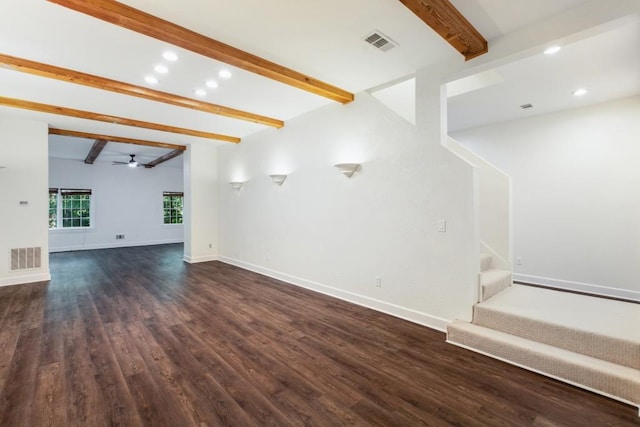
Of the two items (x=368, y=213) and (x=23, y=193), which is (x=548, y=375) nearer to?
(x=368, y=213)

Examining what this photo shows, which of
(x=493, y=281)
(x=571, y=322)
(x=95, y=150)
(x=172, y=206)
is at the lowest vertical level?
(x=571, y=322)

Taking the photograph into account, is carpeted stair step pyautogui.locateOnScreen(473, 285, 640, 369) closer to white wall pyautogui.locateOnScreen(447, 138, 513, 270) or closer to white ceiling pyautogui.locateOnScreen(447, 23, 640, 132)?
white wall pyautogui.locateOnScreen(447, 138, 513, 270)

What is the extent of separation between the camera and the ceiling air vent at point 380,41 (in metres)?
2.72

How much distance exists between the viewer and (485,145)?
A: 217 inches

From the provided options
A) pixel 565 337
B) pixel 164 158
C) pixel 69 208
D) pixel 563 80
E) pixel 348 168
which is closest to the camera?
pixel 565 337

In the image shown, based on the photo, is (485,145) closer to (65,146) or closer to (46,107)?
(46,107)

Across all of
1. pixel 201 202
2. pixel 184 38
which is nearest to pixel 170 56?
pixel 184 38

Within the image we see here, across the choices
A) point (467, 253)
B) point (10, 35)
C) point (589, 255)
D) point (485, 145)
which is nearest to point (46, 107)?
point (10, 35)

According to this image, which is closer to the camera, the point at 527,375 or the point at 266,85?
the point at 527,375

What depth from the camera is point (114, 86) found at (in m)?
3.68

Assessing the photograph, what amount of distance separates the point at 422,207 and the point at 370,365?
1.80 meters

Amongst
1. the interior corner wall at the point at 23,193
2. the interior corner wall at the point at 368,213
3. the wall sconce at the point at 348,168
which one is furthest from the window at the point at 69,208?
the wall sconce at the point at 348,168

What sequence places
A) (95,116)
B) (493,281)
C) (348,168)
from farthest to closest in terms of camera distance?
(95,116), (348,168), (493,281)

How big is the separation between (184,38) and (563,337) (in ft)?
13.8
